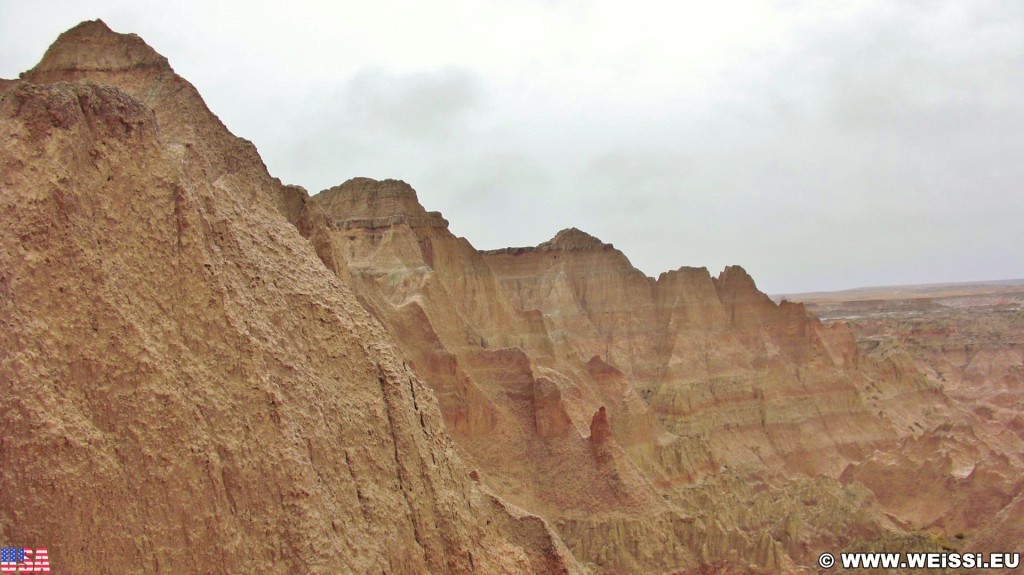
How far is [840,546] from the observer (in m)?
33.0

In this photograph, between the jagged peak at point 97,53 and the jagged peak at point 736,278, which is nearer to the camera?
the jagged peak at point 97,53

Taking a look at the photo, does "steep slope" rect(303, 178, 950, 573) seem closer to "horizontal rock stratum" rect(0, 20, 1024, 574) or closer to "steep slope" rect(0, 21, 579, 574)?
"horizontal rock stratum" rect(0, 20, 1024, 574)

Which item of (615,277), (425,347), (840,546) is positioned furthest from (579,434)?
(615,277)

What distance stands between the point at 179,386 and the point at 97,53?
870 cm

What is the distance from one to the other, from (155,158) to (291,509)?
5.28 metres

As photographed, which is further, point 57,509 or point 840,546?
point 840,546

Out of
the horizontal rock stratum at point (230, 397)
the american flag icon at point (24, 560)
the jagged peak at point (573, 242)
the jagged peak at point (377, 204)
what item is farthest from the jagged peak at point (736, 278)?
the american flag icon at point (24, 560)

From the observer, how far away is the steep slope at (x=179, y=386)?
955 centimetres

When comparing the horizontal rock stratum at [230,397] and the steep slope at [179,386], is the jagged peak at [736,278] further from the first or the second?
the steep slope at [179,386]

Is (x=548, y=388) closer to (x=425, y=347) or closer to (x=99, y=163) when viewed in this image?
(x=425, y=347)

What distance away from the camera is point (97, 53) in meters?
16.1

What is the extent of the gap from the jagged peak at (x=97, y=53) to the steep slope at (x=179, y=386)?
8.71 feet

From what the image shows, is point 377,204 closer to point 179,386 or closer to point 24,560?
point 179,386

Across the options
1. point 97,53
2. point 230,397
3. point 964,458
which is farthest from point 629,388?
point 230,397
